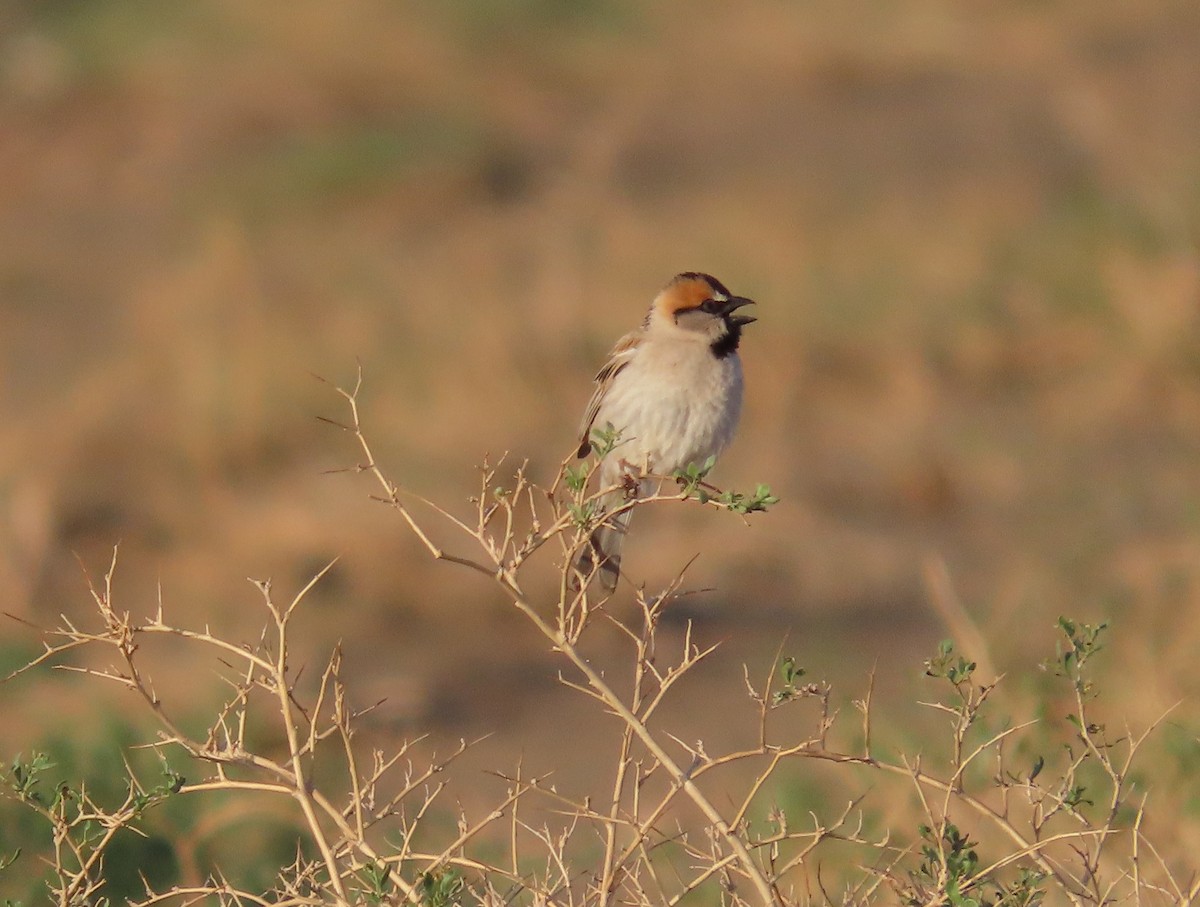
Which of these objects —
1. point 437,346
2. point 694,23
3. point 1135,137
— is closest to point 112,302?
point 437,346

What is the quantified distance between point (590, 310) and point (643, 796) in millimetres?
5047

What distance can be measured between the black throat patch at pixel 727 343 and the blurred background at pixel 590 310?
0.93 metres

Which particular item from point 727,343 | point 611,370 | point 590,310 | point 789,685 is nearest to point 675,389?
point 727,343

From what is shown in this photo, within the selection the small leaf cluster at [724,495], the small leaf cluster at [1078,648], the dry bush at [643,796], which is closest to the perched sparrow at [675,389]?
the dry bush at [643,796]

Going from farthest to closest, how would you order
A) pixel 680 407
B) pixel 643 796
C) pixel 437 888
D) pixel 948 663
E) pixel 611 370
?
pixel 643 796
pixel 611 370
pixel 680 407
pixel 948 663
pixel 437 888

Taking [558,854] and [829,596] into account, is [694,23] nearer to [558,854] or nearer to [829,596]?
[829,596]

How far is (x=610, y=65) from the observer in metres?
17.3

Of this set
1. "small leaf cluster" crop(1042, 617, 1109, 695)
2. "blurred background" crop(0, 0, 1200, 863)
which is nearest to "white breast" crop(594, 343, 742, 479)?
"blurred background" crop(0, 0, 1200, 863)

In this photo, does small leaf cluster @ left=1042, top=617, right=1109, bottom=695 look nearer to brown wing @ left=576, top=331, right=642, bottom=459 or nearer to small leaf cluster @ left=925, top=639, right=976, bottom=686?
small leaf cluster @ left=925, top=639, right=976, bottom=686

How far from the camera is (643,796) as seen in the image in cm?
638

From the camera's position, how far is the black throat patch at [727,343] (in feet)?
17.4

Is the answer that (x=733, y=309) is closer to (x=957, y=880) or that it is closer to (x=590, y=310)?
(x=957, y=880)

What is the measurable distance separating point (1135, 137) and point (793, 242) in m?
2.35

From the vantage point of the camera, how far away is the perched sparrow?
5.16 meters
